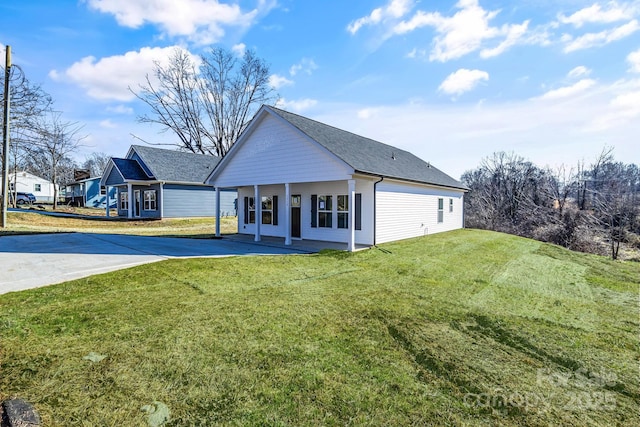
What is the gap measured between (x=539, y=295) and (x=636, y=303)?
1.79 meters

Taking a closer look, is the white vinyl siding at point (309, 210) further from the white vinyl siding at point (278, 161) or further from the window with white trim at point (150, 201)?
the window with white trim at point (150, 201)

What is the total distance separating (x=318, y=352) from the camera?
3.62 m

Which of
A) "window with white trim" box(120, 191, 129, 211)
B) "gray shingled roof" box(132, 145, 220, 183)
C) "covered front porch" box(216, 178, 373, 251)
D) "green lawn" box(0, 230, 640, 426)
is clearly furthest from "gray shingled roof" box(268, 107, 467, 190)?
"window with white trim" box(120, 191, 129, 211)

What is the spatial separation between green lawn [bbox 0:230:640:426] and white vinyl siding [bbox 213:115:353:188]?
215 inches

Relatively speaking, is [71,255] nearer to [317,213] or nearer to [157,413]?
[317,213]

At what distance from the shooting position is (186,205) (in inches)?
997

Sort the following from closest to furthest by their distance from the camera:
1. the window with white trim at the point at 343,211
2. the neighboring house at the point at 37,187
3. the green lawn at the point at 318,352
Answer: the green lawn at the point at 318,352, the window with white trim at the point at 343,211, the neighboring house at the point at 37,187

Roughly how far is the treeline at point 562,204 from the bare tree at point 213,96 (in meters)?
26.6

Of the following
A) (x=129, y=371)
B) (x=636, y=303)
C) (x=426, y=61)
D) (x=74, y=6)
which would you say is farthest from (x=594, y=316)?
(x=74, y=6)

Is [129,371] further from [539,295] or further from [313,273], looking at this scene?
[539,295]

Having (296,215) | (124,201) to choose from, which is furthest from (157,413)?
(124,201)

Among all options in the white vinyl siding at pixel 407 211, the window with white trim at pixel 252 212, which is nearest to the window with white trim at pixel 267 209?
the window with white trim at pixel 252 212

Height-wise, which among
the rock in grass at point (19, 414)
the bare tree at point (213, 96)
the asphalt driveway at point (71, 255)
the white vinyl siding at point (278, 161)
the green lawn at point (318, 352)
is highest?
the bare tree at point (213, 96)

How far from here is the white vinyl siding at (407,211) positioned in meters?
12.6
